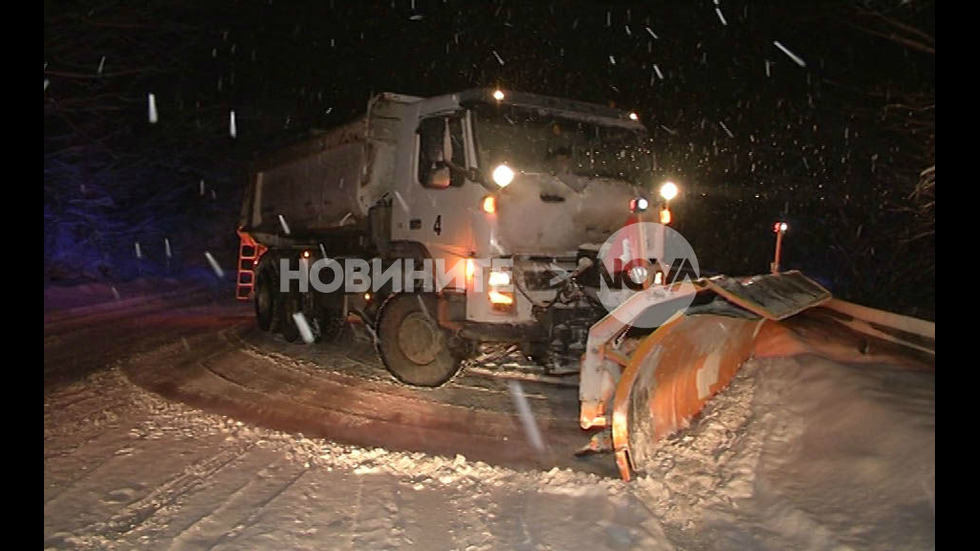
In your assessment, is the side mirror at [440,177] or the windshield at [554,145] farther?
the side mirror at [440,177]

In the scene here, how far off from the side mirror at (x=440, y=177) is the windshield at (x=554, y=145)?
0.49 metres

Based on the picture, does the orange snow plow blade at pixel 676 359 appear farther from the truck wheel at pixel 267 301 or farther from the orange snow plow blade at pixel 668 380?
the truck wheel at pixel 267 301

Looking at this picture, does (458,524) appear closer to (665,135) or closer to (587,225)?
(587,225)

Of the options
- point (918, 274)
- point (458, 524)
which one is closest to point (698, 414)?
point (458, 524)

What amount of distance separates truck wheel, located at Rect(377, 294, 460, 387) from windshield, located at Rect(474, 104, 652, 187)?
176 cm

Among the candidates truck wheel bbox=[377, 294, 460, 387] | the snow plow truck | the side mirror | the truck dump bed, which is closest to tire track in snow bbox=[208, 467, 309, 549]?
the snow plow truck

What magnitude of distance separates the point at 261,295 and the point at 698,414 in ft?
27.7

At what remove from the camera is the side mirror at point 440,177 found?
6.68 m

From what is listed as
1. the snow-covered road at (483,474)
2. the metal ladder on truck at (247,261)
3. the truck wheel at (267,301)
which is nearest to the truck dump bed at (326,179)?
the metal ladder on truck at (247,261)

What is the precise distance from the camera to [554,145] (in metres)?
6.73

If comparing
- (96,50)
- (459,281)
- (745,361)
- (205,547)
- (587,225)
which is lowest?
(205,547)

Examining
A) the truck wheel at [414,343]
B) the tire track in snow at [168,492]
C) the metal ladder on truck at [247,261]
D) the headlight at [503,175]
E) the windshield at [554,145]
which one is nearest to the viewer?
the tire track in snow at [168,492]

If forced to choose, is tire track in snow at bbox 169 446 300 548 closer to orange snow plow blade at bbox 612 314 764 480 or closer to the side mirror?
orange snow plow blade at bbox 612 314 764 480

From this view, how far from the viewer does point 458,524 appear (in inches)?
147
